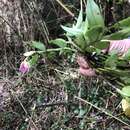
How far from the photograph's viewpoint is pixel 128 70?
1437mm

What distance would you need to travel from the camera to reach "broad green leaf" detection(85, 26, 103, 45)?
133cm

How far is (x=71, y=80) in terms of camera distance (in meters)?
2.04

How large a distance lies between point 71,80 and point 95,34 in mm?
709

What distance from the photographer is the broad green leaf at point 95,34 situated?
1.33m

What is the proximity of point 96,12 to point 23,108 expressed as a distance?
0.76 metres

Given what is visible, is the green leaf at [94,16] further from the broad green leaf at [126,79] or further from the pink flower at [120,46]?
the broad green leaf at [126,79]

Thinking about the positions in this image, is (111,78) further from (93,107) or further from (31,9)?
(31,9)

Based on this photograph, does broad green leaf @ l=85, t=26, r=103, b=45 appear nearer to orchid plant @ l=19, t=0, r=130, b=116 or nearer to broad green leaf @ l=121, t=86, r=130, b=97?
orchid plant @ l=19, t=0, r=130, b=116

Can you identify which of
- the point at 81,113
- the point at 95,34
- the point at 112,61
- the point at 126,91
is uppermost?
the point at 95,34

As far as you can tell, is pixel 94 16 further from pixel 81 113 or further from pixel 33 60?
pixel 81 113

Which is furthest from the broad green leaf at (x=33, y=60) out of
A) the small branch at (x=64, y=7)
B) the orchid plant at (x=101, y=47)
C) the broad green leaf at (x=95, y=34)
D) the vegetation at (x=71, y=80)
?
the small branch at (x=64, y=7)

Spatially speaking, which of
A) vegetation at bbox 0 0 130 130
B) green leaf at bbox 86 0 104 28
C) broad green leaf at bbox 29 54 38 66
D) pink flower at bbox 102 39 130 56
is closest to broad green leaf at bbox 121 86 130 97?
vegetation at bbox 0 0 130 130

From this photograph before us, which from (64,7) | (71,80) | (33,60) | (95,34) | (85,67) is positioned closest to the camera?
(95,34)

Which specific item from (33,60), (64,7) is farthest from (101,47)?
(64,7)
